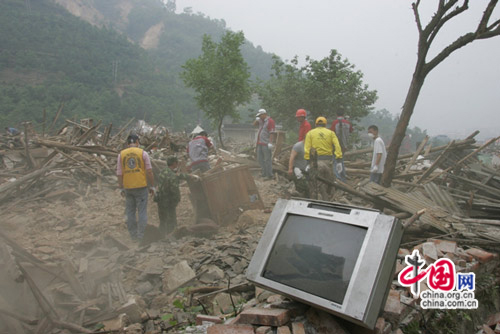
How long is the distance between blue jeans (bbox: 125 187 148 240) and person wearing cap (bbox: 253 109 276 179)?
14.5 ft

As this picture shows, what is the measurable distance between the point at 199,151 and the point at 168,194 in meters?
1.74

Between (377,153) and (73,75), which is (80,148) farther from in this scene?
(73,75)

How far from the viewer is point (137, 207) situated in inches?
247

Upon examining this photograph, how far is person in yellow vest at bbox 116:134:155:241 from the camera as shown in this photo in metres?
5.90

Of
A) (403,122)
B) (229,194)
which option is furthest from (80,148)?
(403,122)

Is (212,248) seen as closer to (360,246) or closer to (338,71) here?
(360,246)

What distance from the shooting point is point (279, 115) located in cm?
2375

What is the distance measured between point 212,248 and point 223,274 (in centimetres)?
96

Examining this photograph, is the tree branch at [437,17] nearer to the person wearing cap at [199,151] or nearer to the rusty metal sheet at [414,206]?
the rusty metal sheet at [414,206]

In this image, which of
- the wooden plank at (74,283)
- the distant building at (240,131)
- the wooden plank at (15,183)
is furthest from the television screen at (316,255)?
the distant building at (240,131)

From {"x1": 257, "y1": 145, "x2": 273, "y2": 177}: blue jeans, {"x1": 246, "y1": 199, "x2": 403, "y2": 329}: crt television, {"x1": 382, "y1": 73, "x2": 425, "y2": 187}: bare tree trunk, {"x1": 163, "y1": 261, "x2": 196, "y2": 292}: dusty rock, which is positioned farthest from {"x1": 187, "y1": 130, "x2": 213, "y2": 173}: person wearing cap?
{"x1": 246, "y1": 199, "x2": 403, "y2": 329}: crt television

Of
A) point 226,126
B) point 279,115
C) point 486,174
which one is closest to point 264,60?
point 226,126

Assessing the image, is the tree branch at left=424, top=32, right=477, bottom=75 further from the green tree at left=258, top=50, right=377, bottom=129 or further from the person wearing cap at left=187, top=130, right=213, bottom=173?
the green tree at left=258, top=50, right=377, bottom=129

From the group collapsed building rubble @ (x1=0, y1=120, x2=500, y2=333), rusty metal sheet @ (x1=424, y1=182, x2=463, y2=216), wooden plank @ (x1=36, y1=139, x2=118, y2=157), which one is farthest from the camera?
wooden plank @ (x1=36, y1=139, x2=118, y2=157)
